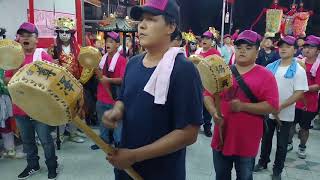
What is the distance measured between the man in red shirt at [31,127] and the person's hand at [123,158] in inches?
86.0

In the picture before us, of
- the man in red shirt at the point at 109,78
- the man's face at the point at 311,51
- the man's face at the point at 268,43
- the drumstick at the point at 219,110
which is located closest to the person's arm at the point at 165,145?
the drumstick at the point at 219,110

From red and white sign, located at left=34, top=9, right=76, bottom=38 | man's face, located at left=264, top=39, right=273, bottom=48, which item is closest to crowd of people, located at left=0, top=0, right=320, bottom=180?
red and white sign, located at left=34, top=9, right=76, bottom=38

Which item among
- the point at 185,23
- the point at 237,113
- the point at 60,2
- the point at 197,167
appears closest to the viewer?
the point at 237,113

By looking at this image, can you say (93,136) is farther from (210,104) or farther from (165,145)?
(210,104)

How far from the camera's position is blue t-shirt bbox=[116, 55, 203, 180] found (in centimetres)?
159

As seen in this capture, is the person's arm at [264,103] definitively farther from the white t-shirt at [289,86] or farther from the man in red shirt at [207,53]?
the man in red shirt at [207,53]

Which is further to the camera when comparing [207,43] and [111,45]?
[207,43]

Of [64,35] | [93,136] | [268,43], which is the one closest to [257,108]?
[93,136]

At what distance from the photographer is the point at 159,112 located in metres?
1.63

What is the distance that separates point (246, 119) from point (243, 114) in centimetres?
5

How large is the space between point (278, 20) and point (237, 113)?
19.6 ft

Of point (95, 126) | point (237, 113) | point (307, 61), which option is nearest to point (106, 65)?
point (95, 126)

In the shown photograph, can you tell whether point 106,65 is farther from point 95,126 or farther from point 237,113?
point 237,113

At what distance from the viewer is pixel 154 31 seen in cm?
166
